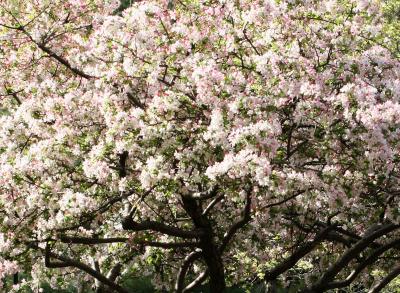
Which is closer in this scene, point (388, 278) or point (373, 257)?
point (373, 257)

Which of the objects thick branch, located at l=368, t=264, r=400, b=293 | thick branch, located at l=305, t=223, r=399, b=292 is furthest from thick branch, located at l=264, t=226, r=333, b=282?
thick branch, located at l=368, t=264, r=400, b=293

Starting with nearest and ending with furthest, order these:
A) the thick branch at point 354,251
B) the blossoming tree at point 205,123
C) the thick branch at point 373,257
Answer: the blossoming tree at point 205,123, the thick branch at point 354,251, the thick branch at point 373,257

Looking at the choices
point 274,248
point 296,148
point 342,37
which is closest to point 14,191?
point 296,148

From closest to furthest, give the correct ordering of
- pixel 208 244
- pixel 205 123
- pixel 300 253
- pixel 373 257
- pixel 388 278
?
pixel 205 123, pixel 373 257, pixel 300 253, pixel 208 244, pixel 388 278

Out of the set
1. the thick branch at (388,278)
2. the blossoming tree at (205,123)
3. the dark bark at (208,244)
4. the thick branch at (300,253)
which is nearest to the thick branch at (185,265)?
the dark bark at (208,244)

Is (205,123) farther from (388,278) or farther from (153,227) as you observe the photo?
(388,278)

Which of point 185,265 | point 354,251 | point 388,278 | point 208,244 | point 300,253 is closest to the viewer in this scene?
point 354,251

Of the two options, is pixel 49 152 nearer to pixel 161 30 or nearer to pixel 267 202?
pixel 161 30

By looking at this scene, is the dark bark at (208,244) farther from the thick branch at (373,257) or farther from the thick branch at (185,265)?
the thick branch at (373,257)

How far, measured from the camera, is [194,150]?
8.20 m

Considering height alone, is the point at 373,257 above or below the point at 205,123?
below

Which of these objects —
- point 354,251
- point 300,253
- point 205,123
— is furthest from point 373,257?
point 205,123

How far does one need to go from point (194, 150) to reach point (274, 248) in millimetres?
6814

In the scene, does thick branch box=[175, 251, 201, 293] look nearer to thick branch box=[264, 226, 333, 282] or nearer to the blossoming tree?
the blossoming tree
